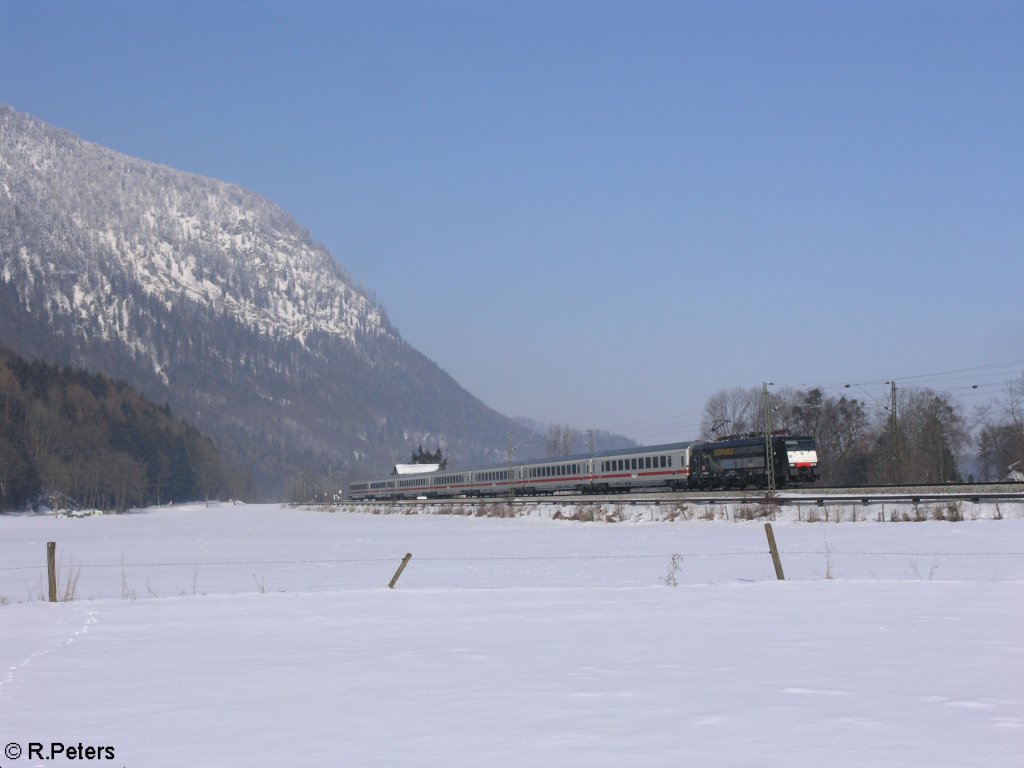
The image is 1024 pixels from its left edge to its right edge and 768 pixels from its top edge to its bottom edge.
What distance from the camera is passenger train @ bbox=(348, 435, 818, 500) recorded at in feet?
209

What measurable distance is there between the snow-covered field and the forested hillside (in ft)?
391

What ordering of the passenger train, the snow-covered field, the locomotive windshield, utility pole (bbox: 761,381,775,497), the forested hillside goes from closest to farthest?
the snow-covered field
utility pole (bbox: 761,381,775,497)
the passenger train
the locomotive windshield
the forested hillside

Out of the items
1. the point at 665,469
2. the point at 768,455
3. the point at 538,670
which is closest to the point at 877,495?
the point at 768,455

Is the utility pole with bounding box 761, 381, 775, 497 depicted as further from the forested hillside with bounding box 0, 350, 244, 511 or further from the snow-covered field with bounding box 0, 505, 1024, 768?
the forested hillside with bounding box 0, 350, 244, 511

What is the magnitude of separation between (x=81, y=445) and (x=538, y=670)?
153056mm

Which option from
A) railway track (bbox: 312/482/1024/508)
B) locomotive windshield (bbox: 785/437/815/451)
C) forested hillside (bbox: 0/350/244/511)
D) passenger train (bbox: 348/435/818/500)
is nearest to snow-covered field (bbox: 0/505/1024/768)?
railway track (bbox: 312/482/1024/508)

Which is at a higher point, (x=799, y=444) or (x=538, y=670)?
(x=799, y=444)

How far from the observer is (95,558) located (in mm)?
39500

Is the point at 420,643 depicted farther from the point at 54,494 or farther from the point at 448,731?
the point at 54,494

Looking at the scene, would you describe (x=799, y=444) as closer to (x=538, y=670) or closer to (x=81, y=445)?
(x=538, y=670)

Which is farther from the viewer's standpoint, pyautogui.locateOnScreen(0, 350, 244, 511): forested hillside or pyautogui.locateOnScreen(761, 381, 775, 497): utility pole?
pyautogui.locateOnScreen(0, 350, 244, 511): forested hillside

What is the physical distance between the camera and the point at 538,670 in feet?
40.7

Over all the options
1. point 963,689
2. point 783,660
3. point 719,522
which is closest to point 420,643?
point 783,660

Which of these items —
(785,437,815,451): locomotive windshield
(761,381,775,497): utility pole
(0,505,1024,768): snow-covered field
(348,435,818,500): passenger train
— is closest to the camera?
(0,505,1024,768): snow-covered field
